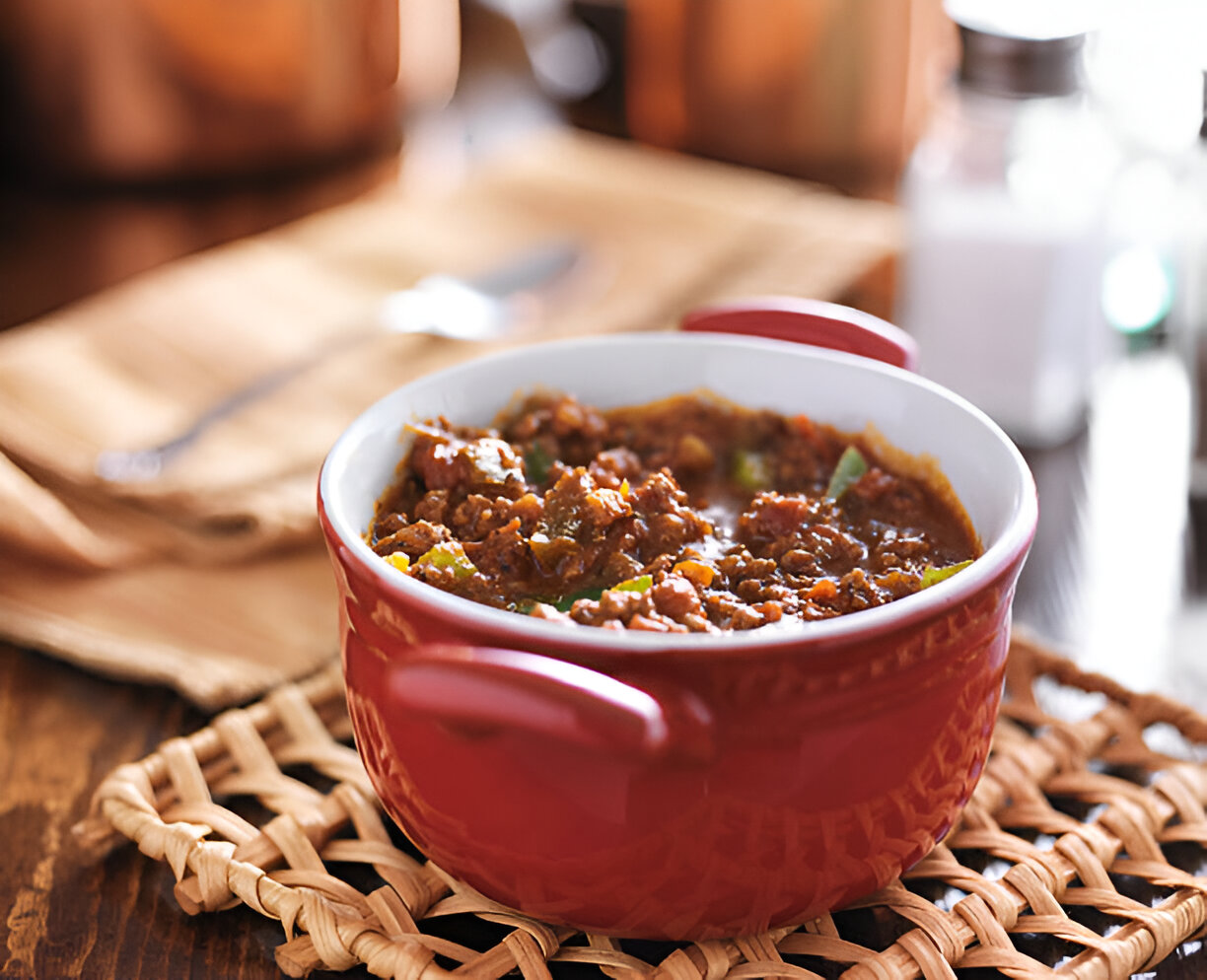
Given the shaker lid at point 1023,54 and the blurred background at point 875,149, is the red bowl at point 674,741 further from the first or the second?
the shaker lid at point 1023,54

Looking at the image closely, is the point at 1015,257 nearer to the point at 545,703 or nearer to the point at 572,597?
the point at 572,597

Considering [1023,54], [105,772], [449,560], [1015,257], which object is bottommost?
[105,772]

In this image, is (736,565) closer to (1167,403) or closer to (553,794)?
(553,794)

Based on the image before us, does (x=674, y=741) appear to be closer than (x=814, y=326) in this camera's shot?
Yes

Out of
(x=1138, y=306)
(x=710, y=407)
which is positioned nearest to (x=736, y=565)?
(x=710, y=407)

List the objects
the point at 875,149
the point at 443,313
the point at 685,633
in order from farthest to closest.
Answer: the point at 875,149
the point at 443,313
the point at 685,633

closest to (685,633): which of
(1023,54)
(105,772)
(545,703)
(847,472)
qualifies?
(545,703)
